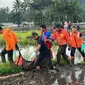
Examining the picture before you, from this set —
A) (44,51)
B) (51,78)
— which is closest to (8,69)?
(44,51)

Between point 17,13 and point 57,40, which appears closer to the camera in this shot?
point 57,40

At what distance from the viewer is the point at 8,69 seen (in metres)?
8.73

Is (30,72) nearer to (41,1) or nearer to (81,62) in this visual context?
(81,62)

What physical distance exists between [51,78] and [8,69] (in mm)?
1436

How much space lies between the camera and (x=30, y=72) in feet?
29.0

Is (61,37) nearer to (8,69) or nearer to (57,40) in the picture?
(57,40)

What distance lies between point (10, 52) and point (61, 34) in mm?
1862

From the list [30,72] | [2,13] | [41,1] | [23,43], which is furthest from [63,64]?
[2,13]

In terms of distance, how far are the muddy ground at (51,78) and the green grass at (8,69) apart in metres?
0.35

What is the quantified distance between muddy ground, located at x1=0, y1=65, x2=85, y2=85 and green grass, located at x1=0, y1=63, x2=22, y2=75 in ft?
1.15

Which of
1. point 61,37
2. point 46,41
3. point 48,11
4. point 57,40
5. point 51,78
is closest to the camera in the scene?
point 51,78

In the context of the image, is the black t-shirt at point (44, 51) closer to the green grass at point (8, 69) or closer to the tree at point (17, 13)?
the green grass at point (8, 69)

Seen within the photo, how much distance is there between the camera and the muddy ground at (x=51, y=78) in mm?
7625

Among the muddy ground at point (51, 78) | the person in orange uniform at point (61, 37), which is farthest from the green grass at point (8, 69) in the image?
the person in orange uniform at point (61, 37)
